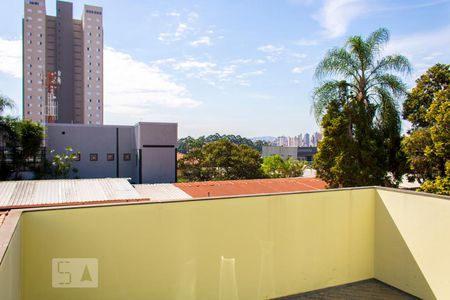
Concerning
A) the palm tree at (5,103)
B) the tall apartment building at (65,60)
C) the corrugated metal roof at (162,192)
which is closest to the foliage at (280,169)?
the corrugated metal roof at (162,192)

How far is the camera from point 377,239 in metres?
5.10

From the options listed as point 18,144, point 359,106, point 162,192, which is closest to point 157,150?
point 18,144

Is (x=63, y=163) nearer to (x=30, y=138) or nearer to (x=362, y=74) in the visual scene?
(x=30, y=138)

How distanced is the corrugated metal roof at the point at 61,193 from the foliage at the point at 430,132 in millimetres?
7016

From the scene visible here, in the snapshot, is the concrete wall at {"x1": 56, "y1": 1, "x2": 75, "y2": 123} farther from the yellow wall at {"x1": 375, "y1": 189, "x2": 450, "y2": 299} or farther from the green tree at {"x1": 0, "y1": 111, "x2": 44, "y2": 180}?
the yellow wall at {"x1": 375, "y1": 189, "x2": 450, "y2": 299}

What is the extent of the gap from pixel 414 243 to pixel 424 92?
6.82 metres

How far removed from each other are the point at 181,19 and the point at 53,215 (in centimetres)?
804

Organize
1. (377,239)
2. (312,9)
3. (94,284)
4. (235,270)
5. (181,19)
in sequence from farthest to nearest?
(181,19) < (312,9) < (377,239) < (235,270) < (94,284)

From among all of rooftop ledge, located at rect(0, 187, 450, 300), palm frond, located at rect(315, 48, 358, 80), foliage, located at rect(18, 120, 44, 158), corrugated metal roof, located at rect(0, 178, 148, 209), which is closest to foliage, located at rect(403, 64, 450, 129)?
palm frond, located at rect(315, 48, 358, 80)

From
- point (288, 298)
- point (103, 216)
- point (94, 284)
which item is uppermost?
point (103, 216)

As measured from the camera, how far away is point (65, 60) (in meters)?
51.7

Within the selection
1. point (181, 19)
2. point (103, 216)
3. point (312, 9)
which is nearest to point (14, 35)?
point (181, 19)

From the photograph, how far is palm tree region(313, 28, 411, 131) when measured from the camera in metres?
8.62

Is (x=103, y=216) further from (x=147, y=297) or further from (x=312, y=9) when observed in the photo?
(x=312, y=9)
